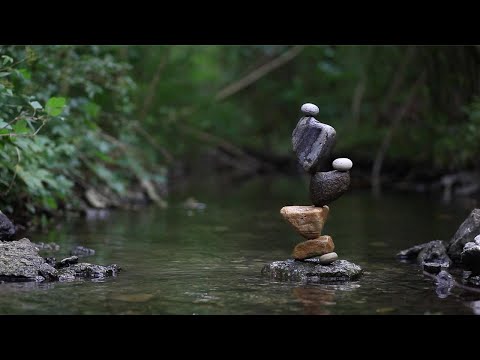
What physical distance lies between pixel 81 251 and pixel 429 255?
11.4 feet

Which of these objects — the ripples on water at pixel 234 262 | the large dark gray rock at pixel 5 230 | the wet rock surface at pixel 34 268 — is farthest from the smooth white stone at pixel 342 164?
the large dark gray rock at pixel 5 230

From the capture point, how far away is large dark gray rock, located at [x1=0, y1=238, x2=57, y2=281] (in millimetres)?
6129

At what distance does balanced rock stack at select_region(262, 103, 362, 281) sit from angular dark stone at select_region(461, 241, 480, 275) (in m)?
0.89

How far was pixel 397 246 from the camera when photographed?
870 centimetres

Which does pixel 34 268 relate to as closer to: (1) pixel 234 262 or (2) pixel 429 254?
(1) pixel 234 262

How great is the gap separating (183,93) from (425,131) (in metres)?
5.91

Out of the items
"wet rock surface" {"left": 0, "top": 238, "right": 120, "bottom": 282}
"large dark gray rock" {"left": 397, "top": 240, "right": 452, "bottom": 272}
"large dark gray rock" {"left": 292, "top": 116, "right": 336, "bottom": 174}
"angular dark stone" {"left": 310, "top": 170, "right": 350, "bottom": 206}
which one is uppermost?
"large dark gray rock" {"left": 292, "top": 116, "right": 336, "bottom": 174}

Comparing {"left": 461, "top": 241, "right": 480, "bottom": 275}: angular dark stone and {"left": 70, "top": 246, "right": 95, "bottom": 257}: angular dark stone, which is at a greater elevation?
{"left": 461, "top": 241, "right": 480, "bottom": 275}: angular dark stone

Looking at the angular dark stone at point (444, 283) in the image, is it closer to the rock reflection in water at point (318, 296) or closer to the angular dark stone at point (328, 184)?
the rock reflection in water at point (318, 296)

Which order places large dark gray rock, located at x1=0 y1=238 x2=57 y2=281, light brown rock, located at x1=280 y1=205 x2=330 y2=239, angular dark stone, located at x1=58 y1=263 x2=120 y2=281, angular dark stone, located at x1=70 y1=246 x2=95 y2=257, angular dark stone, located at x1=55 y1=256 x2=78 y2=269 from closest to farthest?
1. large dark gray rock, located at x1=0 y1=238 x2=57 y2=281
2. angular dark stone, located at x1=58 y1=263 x2=120 y2=281
3. light brown rock, located at x1=280 y1=205 x2=330 y2=239
4. angular dark stone, located at x1=55 y1=256 x2=78 y2=269
5. angular dark stone, located at x1=70 y1=246 x2=95 y2=257

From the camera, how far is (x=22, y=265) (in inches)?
246

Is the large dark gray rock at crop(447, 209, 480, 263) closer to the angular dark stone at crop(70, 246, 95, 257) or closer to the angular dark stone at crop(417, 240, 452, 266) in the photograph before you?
the angular dark stone at crop(417, 240, 452, 266)

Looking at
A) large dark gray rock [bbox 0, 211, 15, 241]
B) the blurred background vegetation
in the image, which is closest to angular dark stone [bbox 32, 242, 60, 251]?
large dark gray rock [bbox 0, 211, 15, 241]

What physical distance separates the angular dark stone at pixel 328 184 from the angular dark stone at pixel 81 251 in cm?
255
